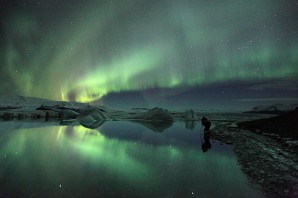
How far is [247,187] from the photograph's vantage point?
796 cm

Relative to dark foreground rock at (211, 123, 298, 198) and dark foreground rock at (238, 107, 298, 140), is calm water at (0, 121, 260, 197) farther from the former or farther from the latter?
dark foreground rock at (238, 107, 298, 140)

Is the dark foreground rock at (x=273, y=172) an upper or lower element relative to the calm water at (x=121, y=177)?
lower

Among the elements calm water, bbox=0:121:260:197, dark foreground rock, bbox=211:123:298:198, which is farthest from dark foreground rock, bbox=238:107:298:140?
calm water, bbox=0:121:260:197

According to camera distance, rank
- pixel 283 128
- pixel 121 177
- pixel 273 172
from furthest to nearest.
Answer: pixel 283 128 < pixel 273 172 < pixel 121 177

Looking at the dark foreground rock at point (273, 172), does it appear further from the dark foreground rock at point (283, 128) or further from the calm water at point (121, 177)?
the dark foreground rock at point (283, 128)

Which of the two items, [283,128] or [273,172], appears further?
[283,128]

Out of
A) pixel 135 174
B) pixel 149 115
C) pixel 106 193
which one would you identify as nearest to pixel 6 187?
pixel 106 193

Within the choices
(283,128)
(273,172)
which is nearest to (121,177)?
(273,172)

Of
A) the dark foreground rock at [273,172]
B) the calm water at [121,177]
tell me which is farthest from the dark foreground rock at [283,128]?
the calm water at [121,177]

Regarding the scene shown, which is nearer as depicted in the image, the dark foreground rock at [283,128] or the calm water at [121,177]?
the calm water at [121,177]

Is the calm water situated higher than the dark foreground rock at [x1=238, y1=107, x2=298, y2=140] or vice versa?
the calm water

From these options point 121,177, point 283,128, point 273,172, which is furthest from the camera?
point 283,128

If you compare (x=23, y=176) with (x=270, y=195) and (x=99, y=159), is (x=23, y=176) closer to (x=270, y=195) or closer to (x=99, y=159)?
(x=99, y=159)

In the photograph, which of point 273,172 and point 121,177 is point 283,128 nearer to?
point 273,172
